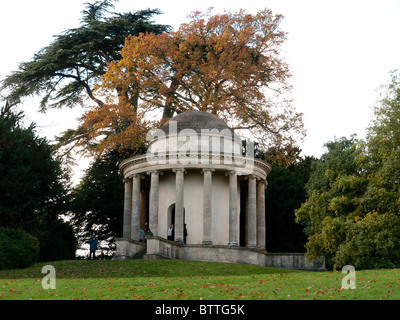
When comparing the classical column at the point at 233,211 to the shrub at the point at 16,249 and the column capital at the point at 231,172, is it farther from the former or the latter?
the shrub at the point at 16,249

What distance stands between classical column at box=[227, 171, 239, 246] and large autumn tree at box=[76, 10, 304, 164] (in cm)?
732

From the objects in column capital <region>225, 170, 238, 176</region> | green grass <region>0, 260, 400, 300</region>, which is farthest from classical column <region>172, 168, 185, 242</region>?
green grass <region>0, 260, 400, 300</region>

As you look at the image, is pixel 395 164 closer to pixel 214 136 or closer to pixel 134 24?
pixel 214 136

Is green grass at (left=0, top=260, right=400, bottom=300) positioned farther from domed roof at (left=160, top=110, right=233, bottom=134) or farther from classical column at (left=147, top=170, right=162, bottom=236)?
domed roof at (left=160, top=110, right=233, bottom=134)

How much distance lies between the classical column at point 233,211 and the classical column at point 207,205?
1351mm

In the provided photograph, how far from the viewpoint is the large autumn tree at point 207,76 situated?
3762cm

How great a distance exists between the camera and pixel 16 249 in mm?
24719

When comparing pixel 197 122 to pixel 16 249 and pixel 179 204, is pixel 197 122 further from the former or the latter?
pixel 16 249

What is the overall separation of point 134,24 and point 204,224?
66.6 feet

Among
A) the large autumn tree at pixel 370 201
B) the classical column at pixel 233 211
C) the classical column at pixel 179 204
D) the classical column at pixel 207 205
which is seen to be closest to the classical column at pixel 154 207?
the classical column at pixel 179 204

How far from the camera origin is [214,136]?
32875 millimetres

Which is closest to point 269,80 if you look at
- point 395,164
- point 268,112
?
point 268,112

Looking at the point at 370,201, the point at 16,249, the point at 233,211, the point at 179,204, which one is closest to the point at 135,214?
the point at 179,204

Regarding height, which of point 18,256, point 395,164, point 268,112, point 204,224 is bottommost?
point 18,256
